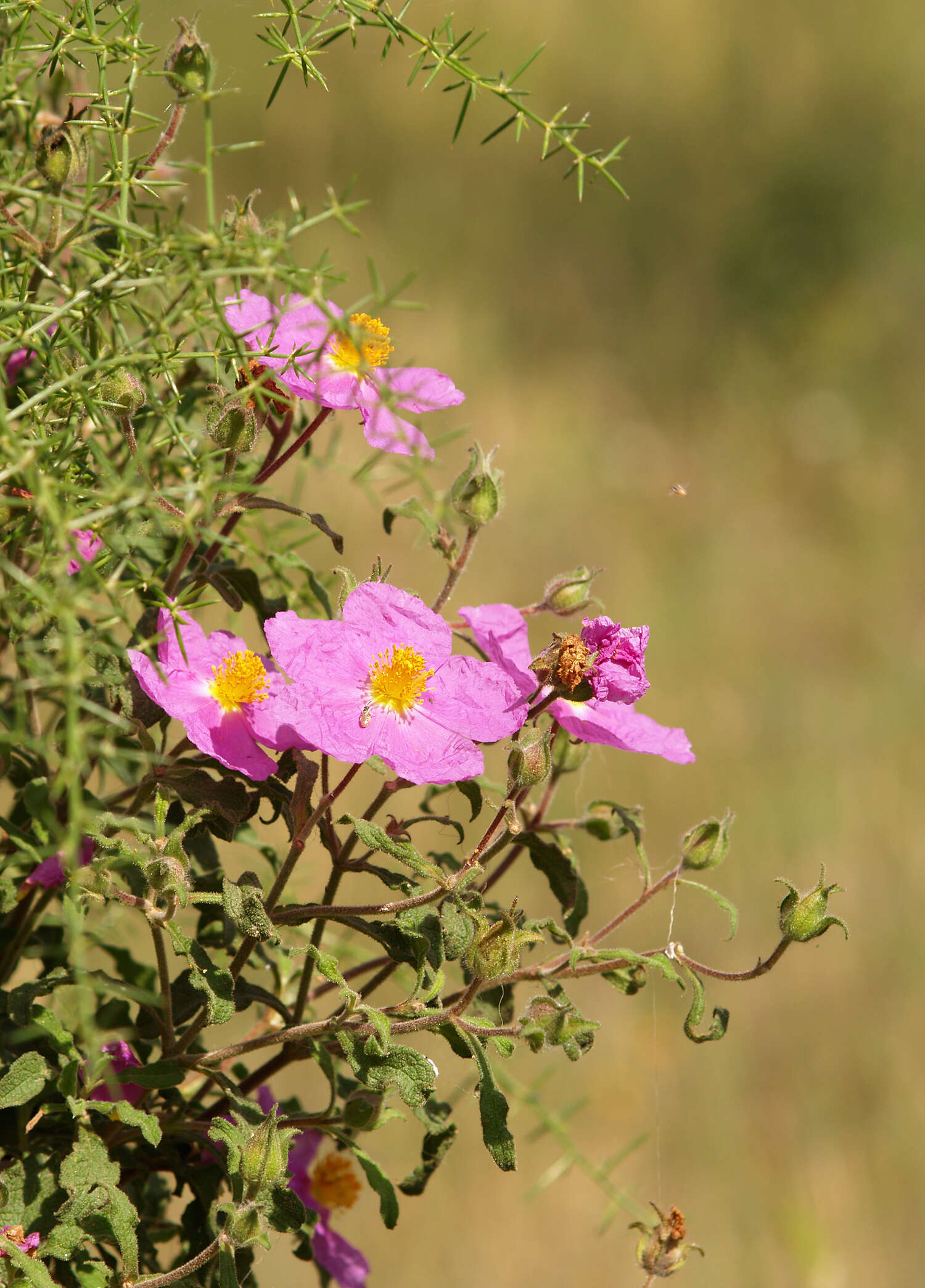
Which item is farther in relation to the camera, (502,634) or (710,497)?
(710,497)

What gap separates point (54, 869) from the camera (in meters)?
0.72

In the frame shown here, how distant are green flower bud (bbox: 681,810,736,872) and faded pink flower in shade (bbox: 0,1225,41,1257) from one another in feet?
1.38

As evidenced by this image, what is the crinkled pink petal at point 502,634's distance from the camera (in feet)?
2.33

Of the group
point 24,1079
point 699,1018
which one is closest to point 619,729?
point 699,1018

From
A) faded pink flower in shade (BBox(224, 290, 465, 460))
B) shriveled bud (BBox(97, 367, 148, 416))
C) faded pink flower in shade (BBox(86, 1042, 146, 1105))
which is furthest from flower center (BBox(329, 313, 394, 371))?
faded pink flower in shade (BBox(86, 1042, 146, 1105))

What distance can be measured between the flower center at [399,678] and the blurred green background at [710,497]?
1318 millimetres

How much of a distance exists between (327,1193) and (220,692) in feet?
1.46

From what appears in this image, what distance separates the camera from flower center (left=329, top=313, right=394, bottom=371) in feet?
2.22

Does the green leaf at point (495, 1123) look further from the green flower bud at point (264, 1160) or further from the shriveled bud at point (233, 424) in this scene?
the shriveled bud at point (233, 424)

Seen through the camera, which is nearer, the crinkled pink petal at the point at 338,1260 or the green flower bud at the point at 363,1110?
the green flower bud at the point at 363,1110

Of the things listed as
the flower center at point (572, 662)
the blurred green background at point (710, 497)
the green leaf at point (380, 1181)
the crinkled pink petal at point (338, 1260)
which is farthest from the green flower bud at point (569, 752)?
the blurred green background at point (710, 497)

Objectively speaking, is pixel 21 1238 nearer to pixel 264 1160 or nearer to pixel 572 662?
pixel 264 1160

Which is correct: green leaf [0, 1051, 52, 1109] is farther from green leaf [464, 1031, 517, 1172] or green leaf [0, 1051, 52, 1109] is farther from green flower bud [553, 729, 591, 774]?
green flower bud [553, 729, 591, 774]

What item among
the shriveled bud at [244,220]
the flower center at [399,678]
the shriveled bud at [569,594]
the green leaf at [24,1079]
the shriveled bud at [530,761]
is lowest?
the green leaf at [24,1079]
